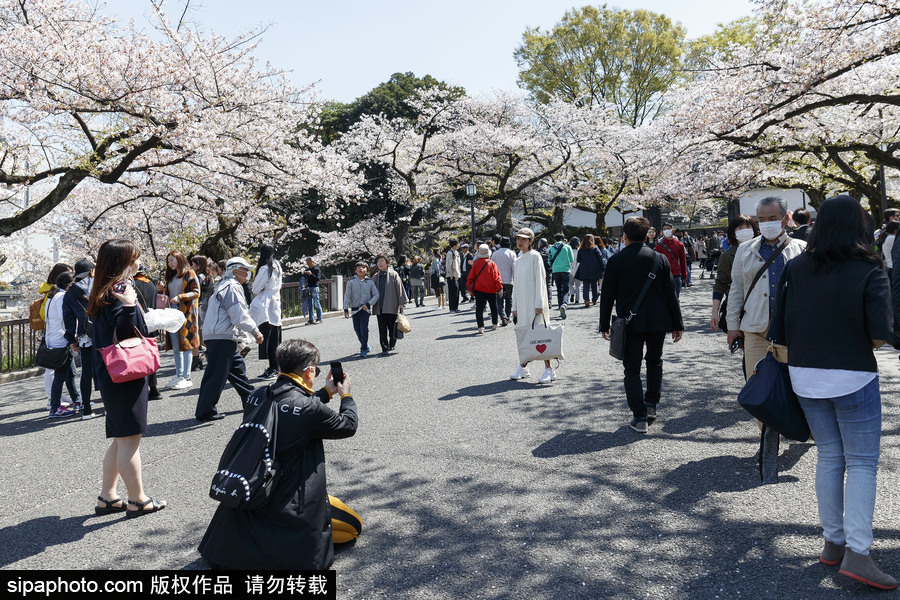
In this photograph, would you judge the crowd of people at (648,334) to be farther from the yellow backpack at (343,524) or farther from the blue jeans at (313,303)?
the blue jeans at (313,303)

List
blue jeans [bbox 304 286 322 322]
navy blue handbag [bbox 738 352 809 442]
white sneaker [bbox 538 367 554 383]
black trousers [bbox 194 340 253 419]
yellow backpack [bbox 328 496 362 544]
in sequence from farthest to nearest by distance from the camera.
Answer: blue jeans [bbox 304 286 322 322], white sneaker [bbox 538 367 554 383], black trousers [bbox 194 340 253 419], yellow backpack [bbox 328 496 362 544], navy blue handbag [bbox 738 352 809 442]

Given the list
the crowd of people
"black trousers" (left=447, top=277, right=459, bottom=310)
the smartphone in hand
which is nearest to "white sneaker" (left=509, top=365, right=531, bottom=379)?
the crowd of people

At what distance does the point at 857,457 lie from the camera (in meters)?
2.88

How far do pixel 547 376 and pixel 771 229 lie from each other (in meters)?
3.52

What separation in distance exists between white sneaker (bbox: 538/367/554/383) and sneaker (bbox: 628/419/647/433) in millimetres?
2110

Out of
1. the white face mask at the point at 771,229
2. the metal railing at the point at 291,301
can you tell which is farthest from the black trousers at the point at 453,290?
the white face mask at the point at 771,229

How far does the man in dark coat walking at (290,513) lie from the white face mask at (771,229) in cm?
334

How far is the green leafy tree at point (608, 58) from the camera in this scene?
35.1 meters

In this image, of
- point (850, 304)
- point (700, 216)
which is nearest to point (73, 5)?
point (850, 304)

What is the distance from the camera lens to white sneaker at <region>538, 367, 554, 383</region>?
24.6 ft

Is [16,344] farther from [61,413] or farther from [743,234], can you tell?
[743,234]

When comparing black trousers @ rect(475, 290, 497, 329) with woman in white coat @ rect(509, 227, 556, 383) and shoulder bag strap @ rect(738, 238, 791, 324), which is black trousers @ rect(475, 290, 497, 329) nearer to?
woman in white coat @ rect(509, 227, 556, 383)

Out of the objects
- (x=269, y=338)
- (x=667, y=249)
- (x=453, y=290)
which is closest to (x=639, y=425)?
(x=269, y=338)

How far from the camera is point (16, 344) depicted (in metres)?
11.2
